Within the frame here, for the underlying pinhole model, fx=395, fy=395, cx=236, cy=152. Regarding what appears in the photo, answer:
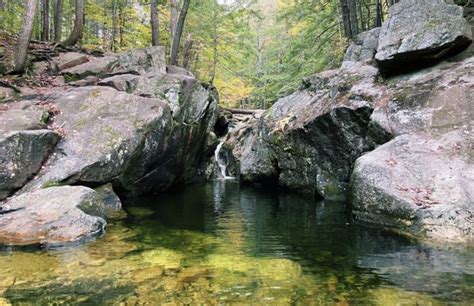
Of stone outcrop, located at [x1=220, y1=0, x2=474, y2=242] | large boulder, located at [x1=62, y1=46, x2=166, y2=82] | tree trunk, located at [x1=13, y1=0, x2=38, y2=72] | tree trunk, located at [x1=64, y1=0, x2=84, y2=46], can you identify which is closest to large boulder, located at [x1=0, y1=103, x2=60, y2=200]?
tree trunk, located at [x1=13, y1=0, x2=38, y2=72]

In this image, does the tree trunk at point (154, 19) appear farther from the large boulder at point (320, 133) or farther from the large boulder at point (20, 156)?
the large boulder at point (20, 156)

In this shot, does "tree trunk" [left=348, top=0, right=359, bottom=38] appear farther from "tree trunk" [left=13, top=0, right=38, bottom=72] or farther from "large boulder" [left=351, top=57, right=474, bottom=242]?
"tree trunk" [left=13, top=0, right=38, bottom=72]

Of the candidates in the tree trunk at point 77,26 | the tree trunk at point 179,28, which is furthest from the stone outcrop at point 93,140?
the tree trunk at point 77,26

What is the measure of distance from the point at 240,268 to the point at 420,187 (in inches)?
204

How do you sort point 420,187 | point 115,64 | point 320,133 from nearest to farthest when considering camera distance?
point 420,187, point 320,133, point 115,64

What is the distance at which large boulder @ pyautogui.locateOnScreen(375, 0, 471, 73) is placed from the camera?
1275 cm

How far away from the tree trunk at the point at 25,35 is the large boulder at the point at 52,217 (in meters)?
7.32

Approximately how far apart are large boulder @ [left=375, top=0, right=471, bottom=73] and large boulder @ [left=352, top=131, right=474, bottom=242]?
3470 millimetres

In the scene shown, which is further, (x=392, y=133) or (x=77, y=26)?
(x=77, y=26)

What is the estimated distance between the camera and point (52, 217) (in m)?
8.79

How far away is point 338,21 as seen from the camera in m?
23.7

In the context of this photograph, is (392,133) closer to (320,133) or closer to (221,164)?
(320,133)

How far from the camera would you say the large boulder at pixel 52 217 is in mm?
8344

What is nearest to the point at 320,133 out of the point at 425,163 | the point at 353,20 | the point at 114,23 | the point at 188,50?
the point at 425,163
